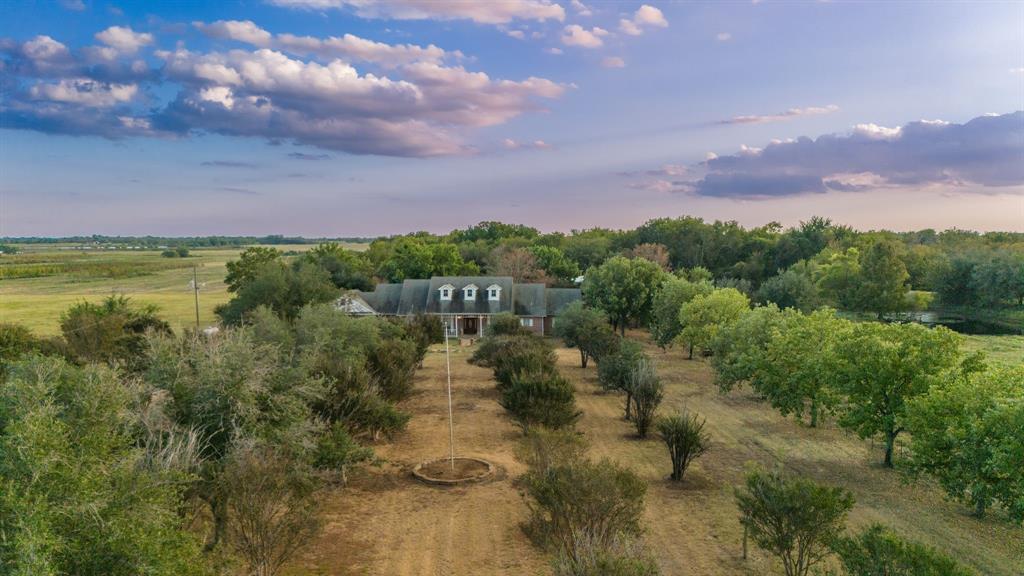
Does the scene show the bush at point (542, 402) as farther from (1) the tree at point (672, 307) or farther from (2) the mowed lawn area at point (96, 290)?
(2) the mowed lawn area at point (96, 290)

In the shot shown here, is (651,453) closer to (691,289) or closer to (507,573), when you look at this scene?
(507,573)

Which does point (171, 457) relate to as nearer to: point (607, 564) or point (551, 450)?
point (607, 564)

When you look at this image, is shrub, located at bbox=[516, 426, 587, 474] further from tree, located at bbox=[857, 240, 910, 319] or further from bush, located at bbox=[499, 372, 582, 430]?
tree, located at bbox=[857, 240, 910, 319]

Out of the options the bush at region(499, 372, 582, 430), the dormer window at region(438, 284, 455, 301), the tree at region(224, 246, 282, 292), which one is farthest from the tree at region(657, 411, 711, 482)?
the tree at region(224, 246, 282, 292)

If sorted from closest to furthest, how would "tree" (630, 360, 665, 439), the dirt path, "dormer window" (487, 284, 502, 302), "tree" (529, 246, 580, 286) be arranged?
1. the dirt path
2. "tree" (630, 360, 665, 439)
3. "dormer window" (487, 284, 502, 302)
4. "tree" (529, 246, 580, 286)

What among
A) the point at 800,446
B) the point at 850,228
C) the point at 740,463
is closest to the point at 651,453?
the point at 740,463

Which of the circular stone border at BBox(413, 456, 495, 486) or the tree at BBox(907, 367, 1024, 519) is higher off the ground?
the tree at BBox(907, 367, 1024, 519)

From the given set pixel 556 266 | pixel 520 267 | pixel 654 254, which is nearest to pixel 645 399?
pixel 520 267
